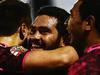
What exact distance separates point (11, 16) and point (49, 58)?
2.02 feet

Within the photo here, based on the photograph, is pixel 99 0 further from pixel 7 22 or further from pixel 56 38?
pixel 7 22

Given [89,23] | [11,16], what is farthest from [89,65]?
[11,16]

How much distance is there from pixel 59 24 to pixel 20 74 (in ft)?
1.91

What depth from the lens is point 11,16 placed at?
247 cm

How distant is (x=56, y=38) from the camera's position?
96.4 inches

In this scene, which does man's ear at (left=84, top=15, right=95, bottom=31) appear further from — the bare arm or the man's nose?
the man's nose

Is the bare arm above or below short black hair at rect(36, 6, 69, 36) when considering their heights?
below

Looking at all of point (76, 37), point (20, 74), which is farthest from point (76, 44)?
point (20, 74)

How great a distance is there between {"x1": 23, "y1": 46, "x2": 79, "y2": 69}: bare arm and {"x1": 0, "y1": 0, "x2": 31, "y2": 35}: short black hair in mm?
474

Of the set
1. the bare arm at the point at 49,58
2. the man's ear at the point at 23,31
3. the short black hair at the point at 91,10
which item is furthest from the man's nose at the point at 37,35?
the short black hair at the point at 91,10

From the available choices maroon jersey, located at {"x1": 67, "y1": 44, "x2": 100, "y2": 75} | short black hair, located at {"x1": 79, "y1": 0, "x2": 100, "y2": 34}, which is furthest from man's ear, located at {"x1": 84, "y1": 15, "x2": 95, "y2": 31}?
maroon jersey, located at {"x1": 67, "y1": 44, "x2": 100, "y2": 75}

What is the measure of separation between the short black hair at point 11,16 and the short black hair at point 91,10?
0.64 metres

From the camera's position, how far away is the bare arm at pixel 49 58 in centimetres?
198

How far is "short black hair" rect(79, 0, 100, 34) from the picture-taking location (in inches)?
75.0
